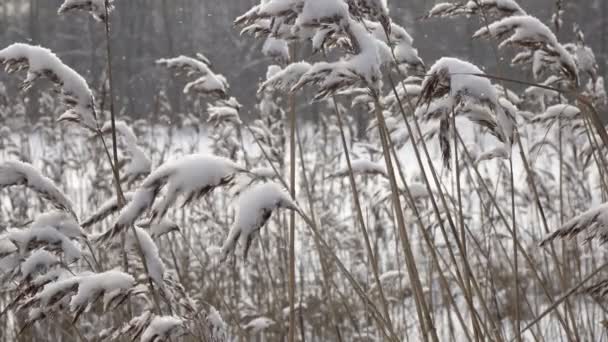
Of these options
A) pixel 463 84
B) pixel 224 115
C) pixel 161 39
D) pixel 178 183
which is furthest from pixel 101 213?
pixel 161 39

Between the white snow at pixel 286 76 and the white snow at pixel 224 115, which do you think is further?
the white snow at pixel 224 115

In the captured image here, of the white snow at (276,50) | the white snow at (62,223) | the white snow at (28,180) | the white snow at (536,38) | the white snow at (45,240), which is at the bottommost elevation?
the white snow at (45,240)

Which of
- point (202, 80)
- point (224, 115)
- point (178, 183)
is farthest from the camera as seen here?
point (224, 115)

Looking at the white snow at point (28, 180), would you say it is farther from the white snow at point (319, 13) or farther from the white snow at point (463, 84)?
the white snow at point (463, 84)

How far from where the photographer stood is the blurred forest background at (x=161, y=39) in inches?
803

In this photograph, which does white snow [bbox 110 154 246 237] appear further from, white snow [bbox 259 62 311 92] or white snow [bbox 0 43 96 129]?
white snow [bbox 0 43 96 129]

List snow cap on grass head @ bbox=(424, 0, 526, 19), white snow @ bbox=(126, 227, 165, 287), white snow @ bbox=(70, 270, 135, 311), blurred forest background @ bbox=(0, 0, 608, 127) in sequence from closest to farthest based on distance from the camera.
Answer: white snow @ bbox=(70, 270, 135, 311), white snow @ bbox=(126, 227, 165, 287), snow cap on grass head @ bbox=(424, 0, 526, 19), blurred forest background @ bbox=(0, 0, 608, 127)

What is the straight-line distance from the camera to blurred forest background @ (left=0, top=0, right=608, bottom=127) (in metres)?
20.4

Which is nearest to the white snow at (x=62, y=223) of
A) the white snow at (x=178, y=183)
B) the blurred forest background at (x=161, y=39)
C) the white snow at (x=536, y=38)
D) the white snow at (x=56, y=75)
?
the white snow at (x=56, y=75)

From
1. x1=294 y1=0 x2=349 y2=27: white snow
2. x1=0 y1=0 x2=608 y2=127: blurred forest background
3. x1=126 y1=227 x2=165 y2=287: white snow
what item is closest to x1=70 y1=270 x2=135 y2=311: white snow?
x1=126 y1=227 x2=165 y2=287: white snow

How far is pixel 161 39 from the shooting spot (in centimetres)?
2409

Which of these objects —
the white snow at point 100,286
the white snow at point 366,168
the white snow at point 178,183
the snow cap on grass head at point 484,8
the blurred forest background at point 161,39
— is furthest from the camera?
the blurred forest background at point 161,39

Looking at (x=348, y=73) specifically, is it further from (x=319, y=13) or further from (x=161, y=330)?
(x=161, y=330)

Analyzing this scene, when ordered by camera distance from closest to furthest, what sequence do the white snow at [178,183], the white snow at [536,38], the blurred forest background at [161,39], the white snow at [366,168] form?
the white snow at [178,183], the white snow at [536,38], the white snow at [366,168], the blurred forest background at [161,39]
